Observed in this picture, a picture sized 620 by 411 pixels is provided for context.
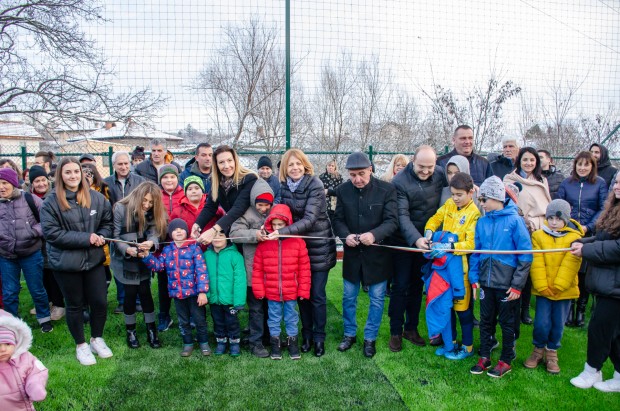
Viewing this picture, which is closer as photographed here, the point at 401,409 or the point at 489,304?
the point at 401,409

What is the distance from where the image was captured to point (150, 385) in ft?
11.7

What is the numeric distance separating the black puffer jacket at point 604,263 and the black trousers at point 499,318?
614mm

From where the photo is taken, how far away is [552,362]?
3797 millimetres

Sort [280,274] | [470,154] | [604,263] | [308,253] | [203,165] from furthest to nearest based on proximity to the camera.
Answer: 1. [203,165]
2. [470,154]
3. [308,253]
4. [280,274]
5. [604,263]

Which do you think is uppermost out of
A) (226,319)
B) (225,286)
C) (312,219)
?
(312,219)

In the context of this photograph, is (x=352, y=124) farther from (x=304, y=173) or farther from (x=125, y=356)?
(x=125, y=356)

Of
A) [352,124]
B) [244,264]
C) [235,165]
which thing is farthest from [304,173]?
[352,124]

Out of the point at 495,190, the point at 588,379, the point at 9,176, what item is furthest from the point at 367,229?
the point at 9,176

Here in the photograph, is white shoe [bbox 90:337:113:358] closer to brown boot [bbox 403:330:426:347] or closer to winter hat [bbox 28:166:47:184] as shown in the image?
winter hat [bbox 28:166:47:184]

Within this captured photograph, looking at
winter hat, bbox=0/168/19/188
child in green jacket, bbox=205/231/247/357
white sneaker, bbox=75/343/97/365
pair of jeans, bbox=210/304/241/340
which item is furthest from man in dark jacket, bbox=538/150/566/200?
winter hat, bbox=0/168/19/188

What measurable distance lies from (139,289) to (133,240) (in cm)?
49

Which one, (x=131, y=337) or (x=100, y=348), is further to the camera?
(x=131, y=337)

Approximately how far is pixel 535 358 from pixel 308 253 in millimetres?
2222

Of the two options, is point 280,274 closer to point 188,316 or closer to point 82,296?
point 188,316
